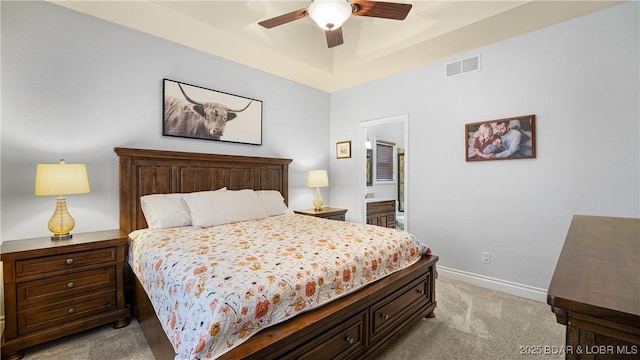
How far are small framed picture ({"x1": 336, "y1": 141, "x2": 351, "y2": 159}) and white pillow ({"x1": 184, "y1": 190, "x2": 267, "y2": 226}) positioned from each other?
6.33 feet

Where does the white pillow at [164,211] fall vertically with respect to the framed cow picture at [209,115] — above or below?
below

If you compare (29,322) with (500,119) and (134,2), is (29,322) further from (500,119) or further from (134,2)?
(500,119)

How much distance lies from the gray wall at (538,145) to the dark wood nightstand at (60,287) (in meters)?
3.31

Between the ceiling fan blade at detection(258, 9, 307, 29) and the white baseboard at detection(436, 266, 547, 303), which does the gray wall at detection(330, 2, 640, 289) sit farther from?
the ceiling fan blade at detection(258, 9, 307, 29)

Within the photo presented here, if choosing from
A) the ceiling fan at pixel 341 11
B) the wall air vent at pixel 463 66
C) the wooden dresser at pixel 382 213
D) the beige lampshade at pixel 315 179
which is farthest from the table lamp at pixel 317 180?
the ceiling fan at pixel 341 11

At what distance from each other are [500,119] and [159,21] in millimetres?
3656

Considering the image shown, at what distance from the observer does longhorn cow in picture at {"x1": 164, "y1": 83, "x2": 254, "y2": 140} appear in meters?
3.12

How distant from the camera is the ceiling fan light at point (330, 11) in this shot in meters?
1.96

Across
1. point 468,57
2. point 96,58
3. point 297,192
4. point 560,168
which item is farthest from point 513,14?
point 96,58

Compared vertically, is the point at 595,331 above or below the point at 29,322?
above

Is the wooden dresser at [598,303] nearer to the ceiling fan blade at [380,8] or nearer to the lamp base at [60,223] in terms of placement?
the ceiling fan blade at [380,8]

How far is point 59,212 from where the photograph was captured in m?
2.24

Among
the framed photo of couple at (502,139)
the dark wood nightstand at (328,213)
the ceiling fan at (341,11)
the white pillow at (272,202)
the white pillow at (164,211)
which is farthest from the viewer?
the dark wood nightstand at (328,213)

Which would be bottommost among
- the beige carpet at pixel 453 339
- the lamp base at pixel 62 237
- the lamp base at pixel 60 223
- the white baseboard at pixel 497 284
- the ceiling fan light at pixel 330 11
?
the beige carpet at pixel 453 339
